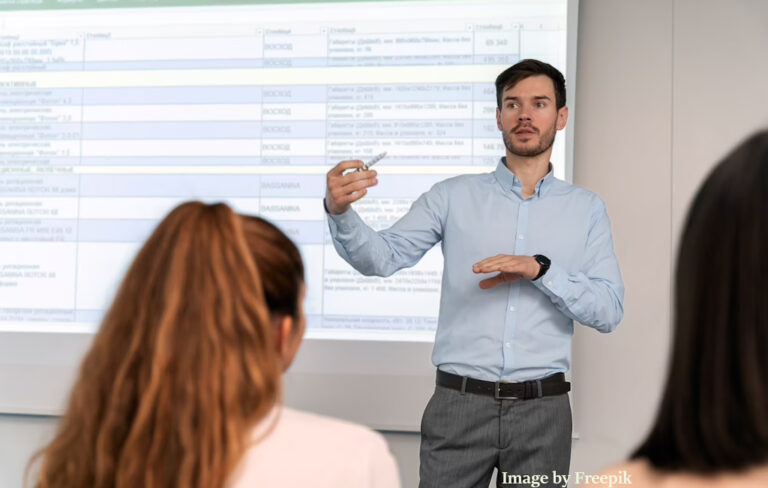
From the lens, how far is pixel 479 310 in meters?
2.11

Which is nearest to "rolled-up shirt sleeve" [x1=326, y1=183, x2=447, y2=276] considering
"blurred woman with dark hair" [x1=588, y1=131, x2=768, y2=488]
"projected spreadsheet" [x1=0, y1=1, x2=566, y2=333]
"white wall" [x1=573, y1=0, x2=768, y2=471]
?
"projected spreadsheet" [x1=0, y1=1, x2=566, y2=333]

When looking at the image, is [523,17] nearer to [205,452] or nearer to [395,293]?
[395,293]

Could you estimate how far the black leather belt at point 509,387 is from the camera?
2014 millimetres

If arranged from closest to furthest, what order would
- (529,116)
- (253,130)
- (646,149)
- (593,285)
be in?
(593,285) < (529,116) < (646,149) < (253,130)

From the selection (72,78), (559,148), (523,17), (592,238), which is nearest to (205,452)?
(592,238)

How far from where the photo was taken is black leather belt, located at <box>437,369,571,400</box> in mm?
2014

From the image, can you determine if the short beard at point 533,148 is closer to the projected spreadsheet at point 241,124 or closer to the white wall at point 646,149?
the projected spreadsheet at point 241,124

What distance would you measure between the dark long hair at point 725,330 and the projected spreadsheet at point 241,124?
2.15m

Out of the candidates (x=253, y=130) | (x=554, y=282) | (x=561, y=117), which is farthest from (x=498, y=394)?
(x=253, y=130)

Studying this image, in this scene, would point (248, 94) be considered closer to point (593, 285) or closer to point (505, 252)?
point (505, 252)

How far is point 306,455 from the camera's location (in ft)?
2.93

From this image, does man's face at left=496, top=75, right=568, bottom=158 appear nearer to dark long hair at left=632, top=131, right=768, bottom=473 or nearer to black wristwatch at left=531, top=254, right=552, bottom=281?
black wristwatch at left=531, top=254, right=552, bottom=281

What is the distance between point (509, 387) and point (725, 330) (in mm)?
1356

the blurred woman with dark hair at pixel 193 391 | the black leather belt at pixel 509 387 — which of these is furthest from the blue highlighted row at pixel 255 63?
the blurred woman with dark hair at pixel 193 391
